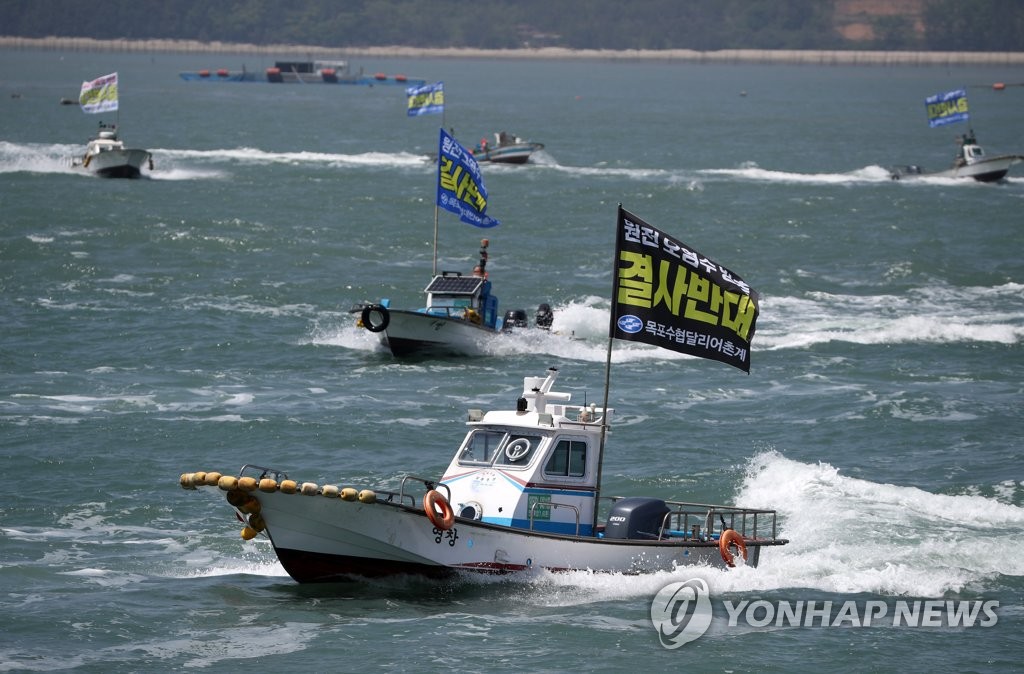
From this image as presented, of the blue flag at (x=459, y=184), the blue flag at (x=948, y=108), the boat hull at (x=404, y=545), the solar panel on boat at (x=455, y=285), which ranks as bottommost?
the boat hull at (x=404, y=545)

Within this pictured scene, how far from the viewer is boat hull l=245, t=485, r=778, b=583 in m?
24.7

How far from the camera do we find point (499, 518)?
2608cm

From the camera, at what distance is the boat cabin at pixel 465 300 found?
46.4m

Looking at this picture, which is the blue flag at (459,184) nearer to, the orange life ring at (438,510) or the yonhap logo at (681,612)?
the yonhap logo at (681,612)

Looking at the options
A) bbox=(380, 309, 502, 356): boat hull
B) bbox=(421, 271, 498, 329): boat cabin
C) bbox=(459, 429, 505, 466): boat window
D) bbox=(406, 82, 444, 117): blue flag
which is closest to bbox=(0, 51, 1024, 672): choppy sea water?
bbox=(380, 309, 502, 356): boat hull

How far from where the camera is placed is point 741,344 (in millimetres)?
26984

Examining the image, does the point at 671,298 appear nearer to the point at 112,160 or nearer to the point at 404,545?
the point at 404,545

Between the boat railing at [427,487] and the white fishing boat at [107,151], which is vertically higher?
the white fishing boat at [107,151]

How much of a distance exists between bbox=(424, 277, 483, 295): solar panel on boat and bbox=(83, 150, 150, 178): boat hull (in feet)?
142

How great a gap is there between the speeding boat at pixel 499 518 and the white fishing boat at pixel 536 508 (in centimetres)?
2

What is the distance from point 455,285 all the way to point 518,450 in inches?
826

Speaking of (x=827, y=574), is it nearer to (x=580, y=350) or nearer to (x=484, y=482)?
(x=484, y=482)

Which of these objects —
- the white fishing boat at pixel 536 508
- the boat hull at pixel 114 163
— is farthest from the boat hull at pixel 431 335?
the boat hull at pixel 114 163

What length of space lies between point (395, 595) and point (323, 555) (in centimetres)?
127
